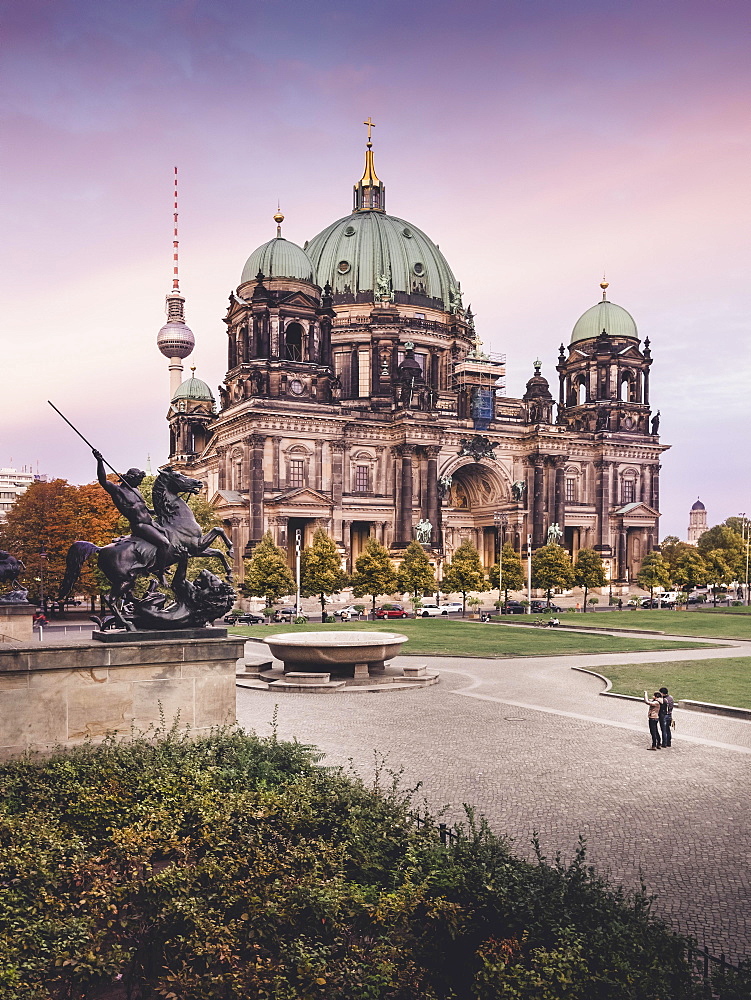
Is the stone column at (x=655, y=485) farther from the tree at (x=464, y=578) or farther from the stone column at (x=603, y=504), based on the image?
the tree at (x=464, y=578)

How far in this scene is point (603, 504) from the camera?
103 m

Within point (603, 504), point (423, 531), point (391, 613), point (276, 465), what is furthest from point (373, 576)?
point (603, 504)

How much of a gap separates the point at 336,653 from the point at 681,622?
4109 centimetres

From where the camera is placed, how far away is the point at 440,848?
9.71 m

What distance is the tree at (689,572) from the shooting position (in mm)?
86438

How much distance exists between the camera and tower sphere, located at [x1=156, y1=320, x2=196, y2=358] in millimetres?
155500

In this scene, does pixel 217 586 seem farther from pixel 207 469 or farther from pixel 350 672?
pixel 207 469

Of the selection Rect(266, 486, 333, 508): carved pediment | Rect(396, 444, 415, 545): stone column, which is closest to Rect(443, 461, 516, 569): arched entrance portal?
Rect(396, 444, 415, 545): stone column

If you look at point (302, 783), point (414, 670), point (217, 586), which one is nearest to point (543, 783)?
point (302, 783)

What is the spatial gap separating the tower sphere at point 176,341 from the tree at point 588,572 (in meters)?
96.3

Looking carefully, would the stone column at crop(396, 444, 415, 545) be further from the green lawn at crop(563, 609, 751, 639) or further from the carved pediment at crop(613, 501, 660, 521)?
the carved pediment at crop(613, 501, 660, 521)

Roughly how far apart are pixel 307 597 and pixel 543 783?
6376 cm

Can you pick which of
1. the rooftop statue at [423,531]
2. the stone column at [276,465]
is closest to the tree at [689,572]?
the rooftop statue at [423,531]

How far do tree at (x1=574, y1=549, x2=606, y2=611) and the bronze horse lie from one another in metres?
71.5
